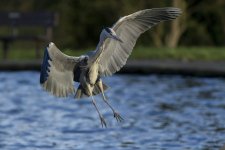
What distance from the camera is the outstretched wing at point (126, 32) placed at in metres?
9.56

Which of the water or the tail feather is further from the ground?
the tail feather

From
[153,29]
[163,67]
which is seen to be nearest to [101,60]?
[163,67]

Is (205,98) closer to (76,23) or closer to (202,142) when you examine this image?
(202,142)

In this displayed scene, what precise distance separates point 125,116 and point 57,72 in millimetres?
5042

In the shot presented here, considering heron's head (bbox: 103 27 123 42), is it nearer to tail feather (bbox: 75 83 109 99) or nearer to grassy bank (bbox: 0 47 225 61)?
tail feather (bbox: 75 83 109 99)

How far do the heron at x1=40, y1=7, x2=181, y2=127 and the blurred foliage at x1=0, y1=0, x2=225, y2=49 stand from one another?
47.1 ft

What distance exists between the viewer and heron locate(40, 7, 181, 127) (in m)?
9.11

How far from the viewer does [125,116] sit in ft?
46.2

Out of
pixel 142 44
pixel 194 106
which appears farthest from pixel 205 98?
pixel 142 44

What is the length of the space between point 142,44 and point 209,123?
12.7 m

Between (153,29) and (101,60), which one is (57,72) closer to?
(101,60)

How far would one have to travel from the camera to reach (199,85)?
17.2 m

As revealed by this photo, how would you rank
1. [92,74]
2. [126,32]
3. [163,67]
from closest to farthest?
1. [92,74]
2. [126,32]
3. [163,67]

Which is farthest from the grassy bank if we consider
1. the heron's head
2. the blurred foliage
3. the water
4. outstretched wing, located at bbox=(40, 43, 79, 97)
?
the heron's head
